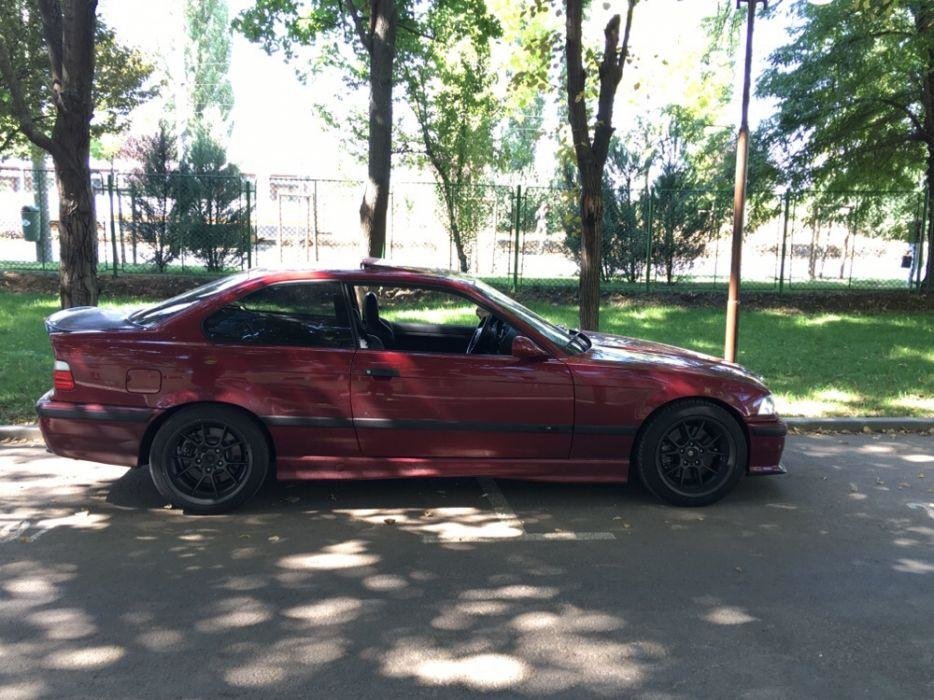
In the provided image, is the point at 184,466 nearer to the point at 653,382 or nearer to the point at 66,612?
the point at 66,612

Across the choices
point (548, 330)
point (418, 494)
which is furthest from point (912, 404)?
point (418, 494)

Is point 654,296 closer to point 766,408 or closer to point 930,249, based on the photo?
point 930,249

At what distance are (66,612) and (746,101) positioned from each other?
756 centimetres

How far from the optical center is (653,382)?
200 inches

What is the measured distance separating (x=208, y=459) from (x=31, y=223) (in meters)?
14.3

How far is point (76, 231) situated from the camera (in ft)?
24.4

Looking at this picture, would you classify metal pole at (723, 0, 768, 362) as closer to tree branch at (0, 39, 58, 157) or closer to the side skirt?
the side skirt

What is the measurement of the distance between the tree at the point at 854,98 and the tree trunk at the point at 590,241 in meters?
8.67

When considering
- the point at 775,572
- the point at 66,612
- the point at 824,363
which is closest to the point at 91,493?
the point at 66,612

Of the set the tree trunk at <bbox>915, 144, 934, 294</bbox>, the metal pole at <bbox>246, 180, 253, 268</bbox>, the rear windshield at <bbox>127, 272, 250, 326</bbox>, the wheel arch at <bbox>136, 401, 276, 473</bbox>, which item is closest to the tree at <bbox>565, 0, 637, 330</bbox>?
the rear windshield at <bbox>127, 272, 250, 326</bbox>

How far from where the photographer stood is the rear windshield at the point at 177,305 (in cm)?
500

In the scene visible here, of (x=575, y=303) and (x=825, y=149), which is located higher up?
(x=825, y=149)

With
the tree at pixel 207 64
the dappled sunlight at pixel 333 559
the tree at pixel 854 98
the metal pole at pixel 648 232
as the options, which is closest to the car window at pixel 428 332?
the dappled sunlight at pixel 333 559

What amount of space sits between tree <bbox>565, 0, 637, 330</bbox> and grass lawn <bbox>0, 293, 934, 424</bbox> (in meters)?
2.59
